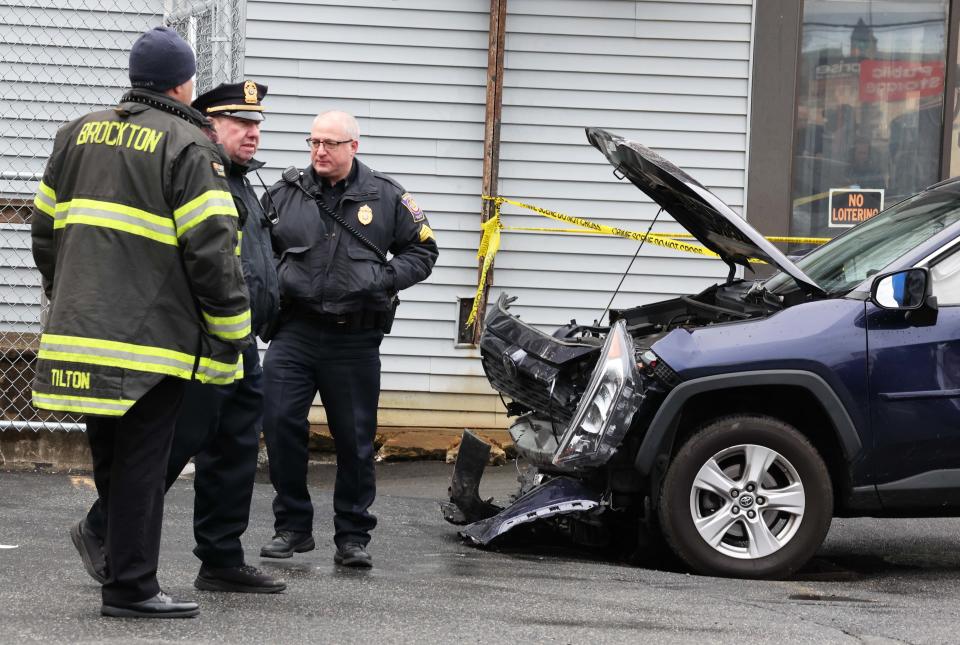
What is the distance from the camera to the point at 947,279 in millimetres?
5789

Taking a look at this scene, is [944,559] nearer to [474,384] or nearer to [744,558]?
[744,558]

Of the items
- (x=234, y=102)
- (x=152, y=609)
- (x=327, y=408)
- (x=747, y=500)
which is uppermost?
(x=234, y=102)

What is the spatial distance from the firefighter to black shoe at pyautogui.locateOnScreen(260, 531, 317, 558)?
51.4 inches

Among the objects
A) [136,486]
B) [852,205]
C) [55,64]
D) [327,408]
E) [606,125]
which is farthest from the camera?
[852,205]

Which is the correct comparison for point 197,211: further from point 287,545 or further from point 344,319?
point 287,545

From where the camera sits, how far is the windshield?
6012 mm

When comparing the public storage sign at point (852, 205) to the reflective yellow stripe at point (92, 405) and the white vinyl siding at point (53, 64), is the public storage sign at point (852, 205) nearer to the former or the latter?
the white vinyl siding at point (53, 64)

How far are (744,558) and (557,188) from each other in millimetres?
4438

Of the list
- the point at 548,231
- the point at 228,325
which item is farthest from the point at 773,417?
the point at 548,231

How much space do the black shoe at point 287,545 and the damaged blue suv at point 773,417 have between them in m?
0.92

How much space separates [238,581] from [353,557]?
0.76 metres

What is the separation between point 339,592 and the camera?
16.3ft

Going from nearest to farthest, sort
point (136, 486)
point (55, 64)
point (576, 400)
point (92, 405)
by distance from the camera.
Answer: point (92, 405), point (136, 486), point (576, 400), point (55, 64)

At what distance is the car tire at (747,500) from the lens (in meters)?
5.64
